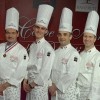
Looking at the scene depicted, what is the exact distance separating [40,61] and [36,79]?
6.7 inches

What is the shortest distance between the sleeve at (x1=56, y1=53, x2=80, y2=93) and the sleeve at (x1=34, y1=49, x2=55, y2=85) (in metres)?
0.14

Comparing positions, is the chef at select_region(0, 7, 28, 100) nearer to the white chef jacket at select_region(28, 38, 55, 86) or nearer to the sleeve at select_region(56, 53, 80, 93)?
the white chef jacket at select_region(28, 38, 55, 86)

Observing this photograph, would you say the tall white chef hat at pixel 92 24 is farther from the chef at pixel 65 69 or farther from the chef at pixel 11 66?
the chef at pixel 11 66

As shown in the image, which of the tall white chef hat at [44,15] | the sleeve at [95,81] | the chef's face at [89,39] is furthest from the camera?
the tall white chef hat at [44,15]

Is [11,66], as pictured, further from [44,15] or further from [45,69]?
[44,15]

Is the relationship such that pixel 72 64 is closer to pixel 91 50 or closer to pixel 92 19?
pixel 91 50

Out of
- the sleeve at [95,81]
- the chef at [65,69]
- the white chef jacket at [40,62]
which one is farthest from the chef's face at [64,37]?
the sleeve at [95,81]

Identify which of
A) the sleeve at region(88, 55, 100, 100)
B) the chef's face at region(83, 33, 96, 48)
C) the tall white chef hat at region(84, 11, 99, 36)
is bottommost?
the sleeve at region(88, 55, 100, 100)

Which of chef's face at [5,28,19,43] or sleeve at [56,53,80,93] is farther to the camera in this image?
chef's face at [5,28,19,43]

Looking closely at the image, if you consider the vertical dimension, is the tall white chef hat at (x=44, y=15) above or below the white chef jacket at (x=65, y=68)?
above

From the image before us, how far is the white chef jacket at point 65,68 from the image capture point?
2820mm

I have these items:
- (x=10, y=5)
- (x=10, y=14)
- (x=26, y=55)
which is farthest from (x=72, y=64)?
(x=10, y=5)

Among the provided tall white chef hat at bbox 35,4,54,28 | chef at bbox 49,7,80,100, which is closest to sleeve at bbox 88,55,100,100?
chef at bbox 49,7,80,100

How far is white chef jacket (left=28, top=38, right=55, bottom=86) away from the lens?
113 inches
